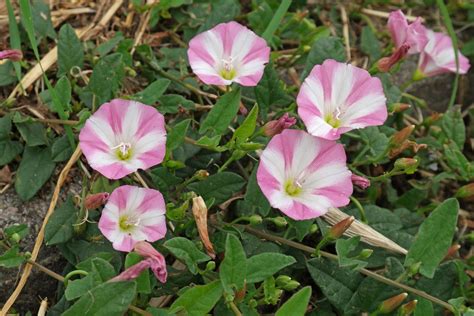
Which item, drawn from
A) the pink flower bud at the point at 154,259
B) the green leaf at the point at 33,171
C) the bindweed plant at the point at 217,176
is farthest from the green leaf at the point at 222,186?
the green leaf at the point at 33,171

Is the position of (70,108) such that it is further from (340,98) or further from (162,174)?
(340,98)

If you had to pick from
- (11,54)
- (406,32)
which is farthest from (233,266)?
(406,32)

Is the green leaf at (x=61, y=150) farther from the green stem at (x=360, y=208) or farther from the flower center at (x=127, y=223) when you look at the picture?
the green stem at (x=360, y=208)

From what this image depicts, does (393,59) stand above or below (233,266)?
above

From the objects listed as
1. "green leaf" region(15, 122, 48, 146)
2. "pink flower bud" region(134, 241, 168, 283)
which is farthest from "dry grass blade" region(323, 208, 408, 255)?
"green leaf" region(15, 122, 48, 146)

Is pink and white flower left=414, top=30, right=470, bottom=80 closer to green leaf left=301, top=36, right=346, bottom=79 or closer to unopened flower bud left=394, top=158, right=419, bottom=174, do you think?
green leaf left=301, top=36, right=346, bottom=79

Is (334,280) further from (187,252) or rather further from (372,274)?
(187,252)
